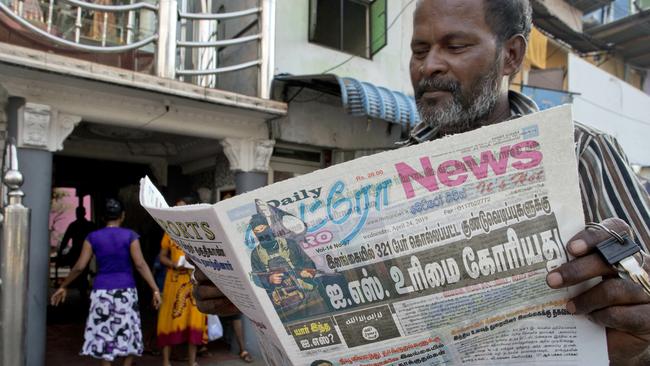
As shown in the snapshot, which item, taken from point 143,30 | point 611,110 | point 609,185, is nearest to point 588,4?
point 611,110

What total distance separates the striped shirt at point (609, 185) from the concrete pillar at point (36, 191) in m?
4.32

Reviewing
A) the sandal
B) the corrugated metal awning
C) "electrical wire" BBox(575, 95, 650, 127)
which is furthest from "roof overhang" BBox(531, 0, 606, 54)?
the sandal

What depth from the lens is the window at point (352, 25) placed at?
21.0ft

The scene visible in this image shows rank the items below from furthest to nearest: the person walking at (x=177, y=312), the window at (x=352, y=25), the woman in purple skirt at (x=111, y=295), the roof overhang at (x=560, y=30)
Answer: the roof overhang at (x=560, y=30) → the window at (x=352, y=25) → the person walking at (x=177, y=312) → the woman in purple skirt at (x=111, y=295)

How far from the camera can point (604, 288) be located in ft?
2.40

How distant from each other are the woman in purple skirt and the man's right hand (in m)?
3.08

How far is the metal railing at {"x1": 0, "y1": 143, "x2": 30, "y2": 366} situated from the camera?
7.97 feet

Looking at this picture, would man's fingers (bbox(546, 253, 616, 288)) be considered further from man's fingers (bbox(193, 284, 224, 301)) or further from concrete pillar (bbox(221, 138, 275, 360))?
concrete pillar (bbox(221, 138, 275, 360))

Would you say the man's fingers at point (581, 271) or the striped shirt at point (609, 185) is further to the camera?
the striped shirt at point (609, 185)

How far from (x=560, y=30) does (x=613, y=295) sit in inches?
507

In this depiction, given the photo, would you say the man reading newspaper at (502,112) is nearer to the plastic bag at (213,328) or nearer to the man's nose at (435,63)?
the man's nose at (435,63)

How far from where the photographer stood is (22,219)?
2.47 m

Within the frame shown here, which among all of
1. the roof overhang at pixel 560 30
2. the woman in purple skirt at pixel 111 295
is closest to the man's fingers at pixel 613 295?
the woman in purple skirt at pixel 111 295

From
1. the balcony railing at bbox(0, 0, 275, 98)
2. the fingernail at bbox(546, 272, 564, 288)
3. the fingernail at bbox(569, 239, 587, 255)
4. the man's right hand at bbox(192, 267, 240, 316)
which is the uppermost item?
the balcony railing at bbox(0, 0, 275, 98)
